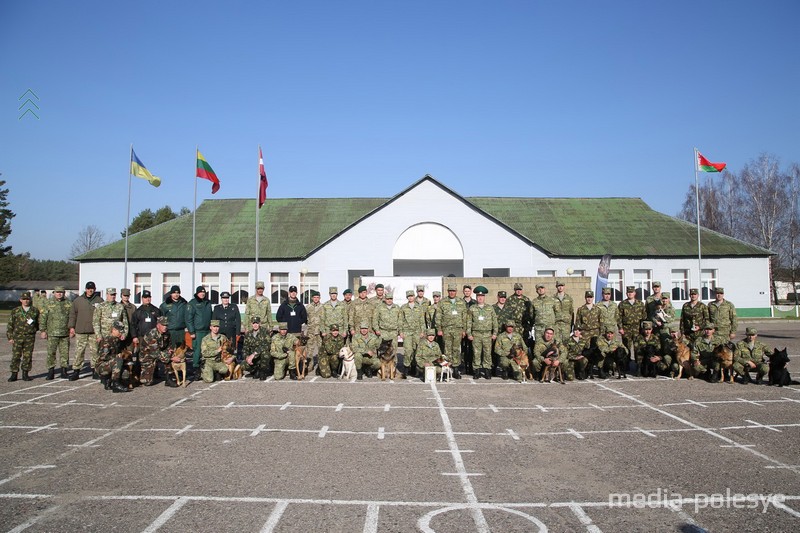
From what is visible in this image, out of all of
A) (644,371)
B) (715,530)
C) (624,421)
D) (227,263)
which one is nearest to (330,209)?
(227,263)

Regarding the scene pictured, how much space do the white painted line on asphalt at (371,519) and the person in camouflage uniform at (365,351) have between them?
292 inches

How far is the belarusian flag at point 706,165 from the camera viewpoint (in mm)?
25859

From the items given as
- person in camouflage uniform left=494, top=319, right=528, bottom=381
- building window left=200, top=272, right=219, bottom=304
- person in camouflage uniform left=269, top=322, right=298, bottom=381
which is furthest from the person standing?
building window left=200, top=272, right=219, bottom=304

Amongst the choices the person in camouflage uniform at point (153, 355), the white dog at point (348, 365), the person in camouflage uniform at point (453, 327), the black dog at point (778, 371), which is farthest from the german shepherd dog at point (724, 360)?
the person in camouflage uniform at point (153, 355)

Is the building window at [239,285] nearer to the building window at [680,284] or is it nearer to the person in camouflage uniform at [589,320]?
the person in camouflage uniform at [589,320]

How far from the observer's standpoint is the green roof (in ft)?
108

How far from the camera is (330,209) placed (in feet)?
126

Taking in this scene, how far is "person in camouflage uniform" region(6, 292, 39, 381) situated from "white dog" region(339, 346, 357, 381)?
6851 mm

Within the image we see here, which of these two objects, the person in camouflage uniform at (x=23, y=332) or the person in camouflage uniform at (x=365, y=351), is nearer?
the person in camouflage uniform at (x=23, y=332)

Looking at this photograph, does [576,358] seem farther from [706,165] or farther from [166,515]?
[706,165]

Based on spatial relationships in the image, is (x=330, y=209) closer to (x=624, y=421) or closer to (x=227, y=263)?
(x=227, y=263)

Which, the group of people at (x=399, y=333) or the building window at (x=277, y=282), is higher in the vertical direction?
the building window at (x=277, y=282)

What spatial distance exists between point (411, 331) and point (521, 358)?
2.70 metres

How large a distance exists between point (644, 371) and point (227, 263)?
26.1 metres
